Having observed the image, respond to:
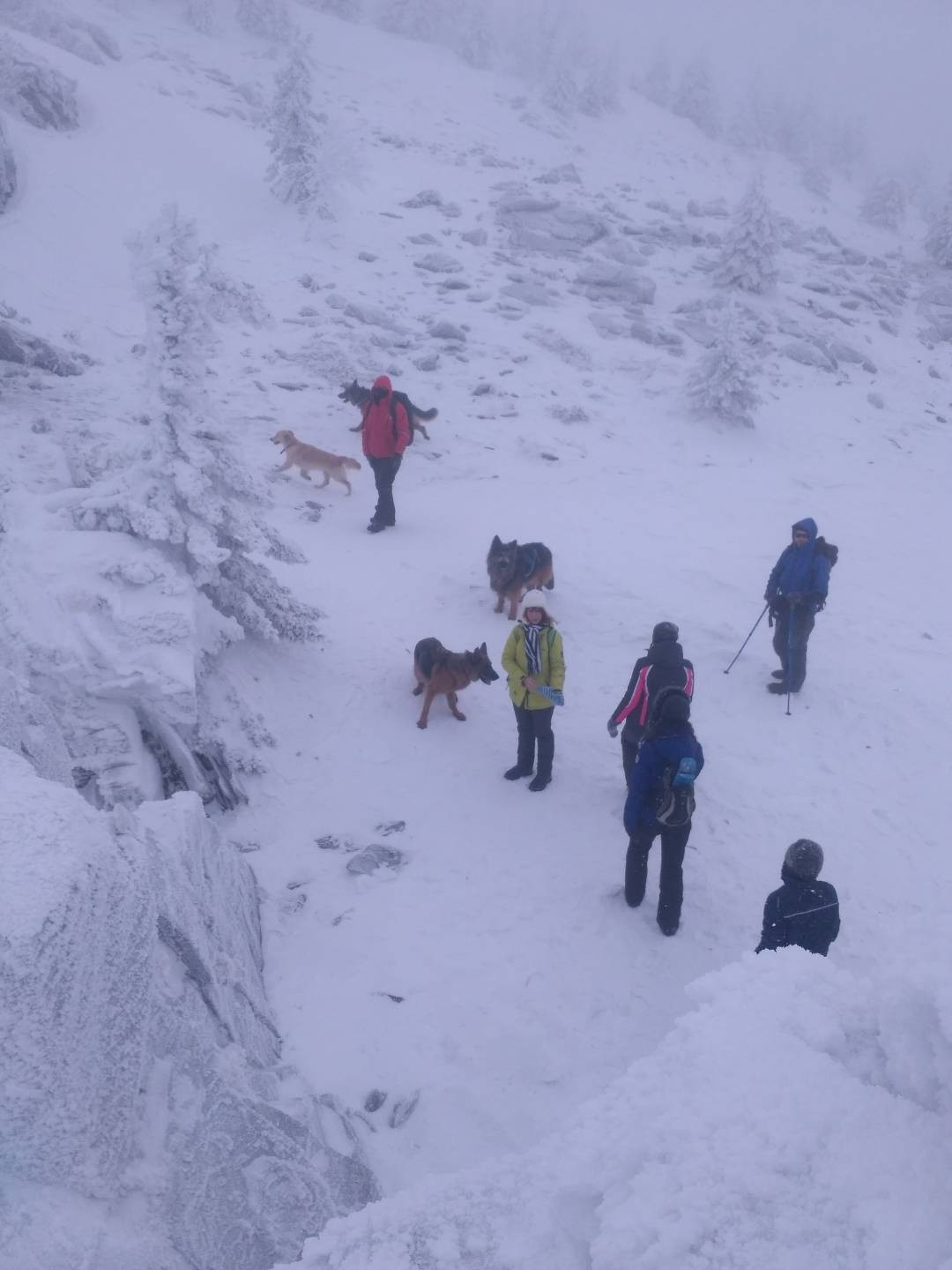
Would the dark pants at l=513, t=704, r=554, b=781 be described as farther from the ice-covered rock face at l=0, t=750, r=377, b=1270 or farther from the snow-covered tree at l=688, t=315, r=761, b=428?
the snow-covered tree at l=688, t=315, r=761, b=428

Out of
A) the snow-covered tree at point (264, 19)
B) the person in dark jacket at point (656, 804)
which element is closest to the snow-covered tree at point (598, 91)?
the snow-covered tree at point (264, 19)

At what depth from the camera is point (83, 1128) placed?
7.79ft

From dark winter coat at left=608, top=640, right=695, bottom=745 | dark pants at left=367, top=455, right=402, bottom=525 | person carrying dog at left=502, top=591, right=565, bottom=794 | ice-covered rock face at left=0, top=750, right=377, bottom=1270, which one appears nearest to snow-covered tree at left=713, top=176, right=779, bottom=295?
dark pants at left=367, top=455, right=402, bottom=525

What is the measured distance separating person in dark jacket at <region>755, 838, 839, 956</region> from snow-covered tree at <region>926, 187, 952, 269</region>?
43572 mm

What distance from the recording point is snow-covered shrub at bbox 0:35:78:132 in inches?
878

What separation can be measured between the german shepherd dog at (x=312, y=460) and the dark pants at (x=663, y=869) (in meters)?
9.41

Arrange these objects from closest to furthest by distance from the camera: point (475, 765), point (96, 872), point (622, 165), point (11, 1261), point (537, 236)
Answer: point (11, 1261) < point (96, 872) < point (475, 765) < point (537, 236) < point (622, 165)

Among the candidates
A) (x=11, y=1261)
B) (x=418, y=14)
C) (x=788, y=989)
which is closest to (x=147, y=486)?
(x=11, y=1261)

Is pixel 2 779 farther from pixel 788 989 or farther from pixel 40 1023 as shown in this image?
pixel 788 989

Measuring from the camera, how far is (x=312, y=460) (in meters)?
12.9

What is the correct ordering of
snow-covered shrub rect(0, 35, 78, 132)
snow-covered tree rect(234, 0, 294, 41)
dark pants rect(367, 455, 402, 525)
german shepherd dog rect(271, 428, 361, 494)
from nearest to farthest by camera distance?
dark pants rect(367, 455, 402, 525) → german shepherd dog rect(271, 428, 361, 494) → snow-covered shrub rect(0, 35, 78, 132) → snow-covered tree rect(234, 0, 294, 41)

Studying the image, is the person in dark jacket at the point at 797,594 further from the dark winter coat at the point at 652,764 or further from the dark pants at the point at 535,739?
the dark winter coat at the point at 652,764

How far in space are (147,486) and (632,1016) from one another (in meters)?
6.28

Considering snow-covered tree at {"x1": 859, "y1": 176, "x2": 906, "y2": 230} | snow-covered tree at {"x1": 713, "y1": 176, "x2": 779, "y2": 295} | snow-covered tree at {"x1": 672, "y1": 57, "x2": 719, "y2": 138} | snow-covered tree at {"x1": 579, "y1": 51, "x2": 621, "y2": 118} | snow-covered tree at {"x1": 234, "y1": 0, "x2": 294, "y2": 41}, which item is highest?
snow-covered tree at {"x1": 672, "y1": 57, "x2": 719, "y2": 138}
